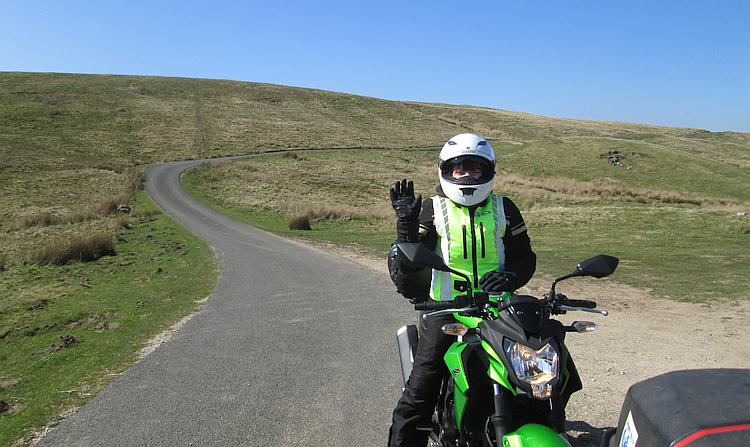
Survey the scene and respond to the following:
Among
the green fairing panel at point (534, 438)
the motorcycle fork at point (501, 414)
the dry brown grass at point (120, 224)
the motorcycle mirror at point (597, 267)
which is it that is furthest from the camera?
the dry brown grass at point (120, 224)

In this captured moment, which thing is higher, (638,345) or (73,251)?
(638,345)

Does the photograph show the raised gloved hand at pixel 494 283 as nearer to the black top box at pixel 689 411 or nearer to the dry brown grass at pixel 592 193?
the black top box at pixel 689 411

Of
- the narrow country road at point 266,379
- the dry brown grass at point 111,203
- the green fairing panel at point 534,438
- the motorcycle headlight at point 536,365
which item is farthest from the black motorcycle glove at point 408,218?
the dry brown grass at point 111,203

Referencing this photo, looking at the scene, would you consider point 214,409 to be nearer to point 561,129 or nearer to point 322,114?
point 322,114

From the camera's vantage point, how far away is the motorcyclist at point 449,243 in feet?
11.2

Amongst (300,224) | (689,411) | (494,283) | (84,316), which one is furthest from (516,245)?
(300,224)

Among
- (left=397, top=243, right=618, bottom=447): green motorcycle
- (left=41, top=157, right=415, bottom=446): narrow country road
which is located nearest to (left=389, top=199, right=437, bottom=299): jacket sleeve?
(left=397, top=243, right=618, bottom=447): green motorcycle

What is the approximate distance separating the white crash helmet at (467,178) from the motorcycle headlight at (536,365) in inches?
47.9

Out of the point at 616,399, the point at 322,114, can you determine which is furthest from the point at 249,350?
the point at 322,114

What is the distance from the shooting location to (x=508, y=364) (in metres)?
2.54

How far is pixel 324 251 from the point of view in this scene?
18469 mm

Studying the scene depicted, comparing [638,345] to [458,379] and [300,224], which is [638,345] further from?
[300,224]

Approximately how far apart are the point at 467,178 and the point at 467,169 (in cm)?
16

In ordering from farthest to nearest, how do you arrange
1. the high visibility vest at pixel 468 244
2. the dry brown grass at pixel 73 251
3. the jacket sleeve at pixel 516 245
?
the dry brown grass at pixel 73 251
the jacket sleeve at pixel 516 245
the high visibility vest at pixel 468 244
